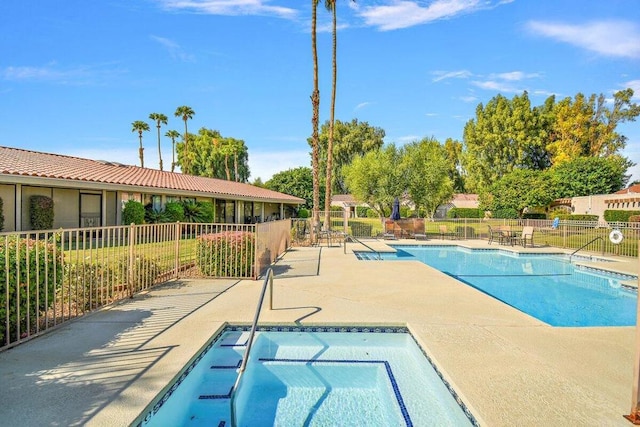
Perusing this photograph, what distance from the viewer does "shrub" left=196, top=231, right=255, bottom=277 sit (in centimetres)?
850

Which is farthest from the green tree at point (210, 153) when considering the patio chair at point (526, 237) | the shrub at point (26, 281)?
the shrub at point (26, 281)

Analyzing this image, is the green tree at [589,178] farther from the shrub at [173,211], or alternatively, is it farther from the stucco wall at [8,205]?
the stucco wall at [8,205]

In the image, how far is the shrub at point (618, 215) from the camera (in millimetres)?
26359

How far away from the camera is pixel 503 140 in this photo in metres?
43.8

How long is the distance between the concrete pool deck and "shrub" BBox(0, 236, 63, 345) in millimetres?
302

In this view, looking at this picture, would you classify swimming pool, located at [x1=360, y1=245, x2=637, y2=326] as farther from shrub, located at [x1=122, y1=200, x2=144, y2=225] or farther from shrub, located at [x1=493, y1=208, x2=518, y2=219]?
shrub, located at [x1=493, y1=208, x2=518, y2=219]

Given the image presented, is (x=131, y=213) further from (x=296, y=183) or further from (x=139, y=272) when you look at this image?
(x=296, y=183)

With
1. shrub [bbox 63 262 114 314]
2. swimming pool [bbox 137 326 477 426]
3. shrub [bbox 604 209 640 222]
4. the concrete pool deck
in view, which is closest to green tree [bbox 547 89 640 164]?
shrub [bbox 604 209 640 222]

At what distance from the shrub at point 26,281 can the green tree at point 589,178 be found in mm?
40789

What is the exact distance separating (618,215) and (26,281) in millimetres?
34627

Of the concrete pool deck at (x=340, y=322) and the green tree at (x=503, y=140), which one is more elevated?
the green tree at (x=503, y=140)

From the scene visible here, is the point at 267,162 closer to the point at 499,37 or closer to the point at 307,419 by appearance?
the point at 499,37

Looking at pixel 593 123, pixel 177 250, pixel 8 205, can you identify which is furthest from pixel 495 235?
pixel 593 123

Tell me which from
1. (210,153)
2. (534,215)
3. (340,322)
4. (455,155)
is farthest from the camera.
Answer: (455,155)
